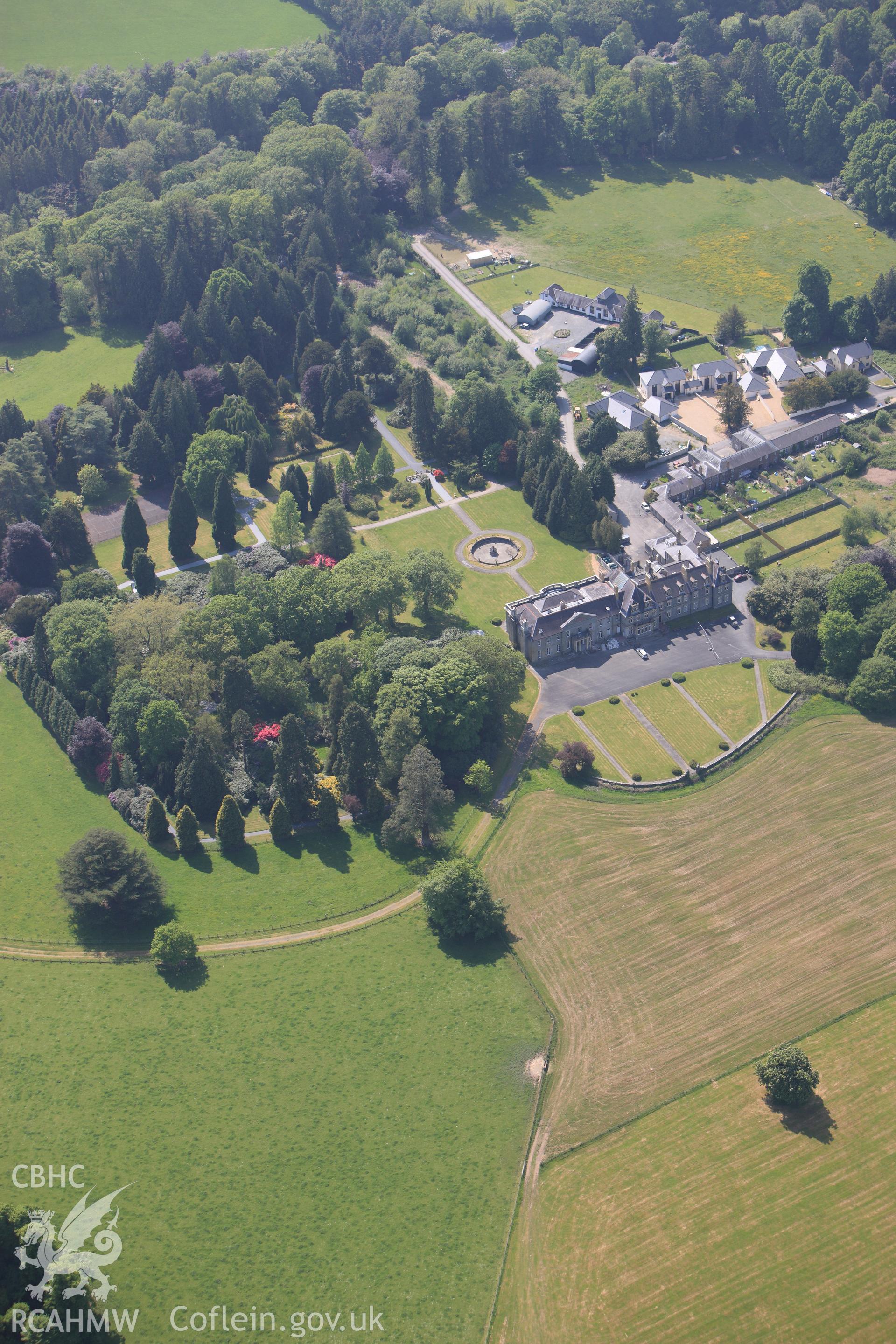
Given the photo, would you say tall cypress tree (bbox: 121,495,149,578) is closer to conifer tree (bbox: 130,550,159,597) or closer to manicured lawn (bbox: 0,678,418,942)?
conifer tree (bbox: 130,550,159,597)

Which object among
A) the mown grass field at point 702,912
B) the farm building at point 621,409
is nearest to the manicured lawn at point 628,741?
the mown grass field at point 702,912

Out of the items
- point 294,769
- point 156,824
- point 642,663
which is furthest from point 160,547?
point 642,663

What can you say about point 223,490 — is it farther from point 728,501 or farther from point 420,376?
point 728,501

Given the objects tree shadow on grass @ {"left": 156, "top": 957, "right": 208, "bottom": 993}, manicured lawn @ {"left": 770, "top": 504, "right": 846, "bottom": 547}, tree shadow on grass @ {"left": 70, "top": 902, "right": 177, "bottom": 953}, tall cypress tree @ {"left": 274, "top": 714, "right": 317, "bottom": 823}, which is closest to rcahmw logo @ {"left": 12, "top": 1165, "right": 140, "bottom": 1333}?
tree shadow on grass @ {"left": 156, "top": 957, "right": 208, "bottom": 993}

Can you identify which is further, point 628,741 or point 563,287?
point 563,287

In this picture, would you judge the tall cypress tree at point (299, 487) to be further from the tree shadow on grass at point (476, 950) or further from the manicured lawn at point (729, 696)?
the tree shadow on grass at point (476, 950)

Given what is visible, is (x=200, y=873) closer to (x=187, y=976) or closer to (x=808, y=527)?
(x=187, y=976)
